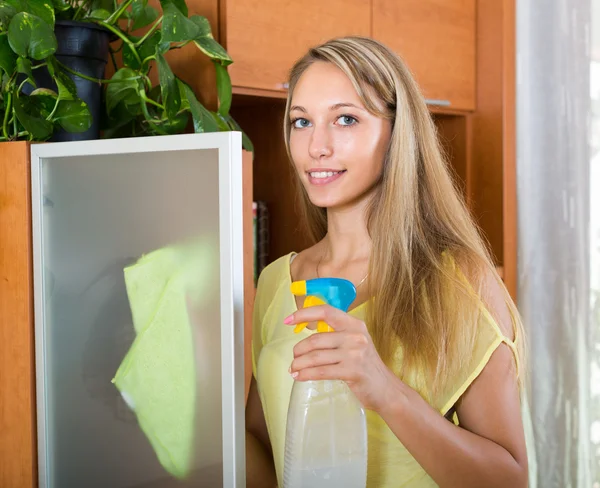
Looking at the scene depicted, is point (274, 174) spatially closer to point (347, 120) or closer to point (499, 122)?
point (499, 122)

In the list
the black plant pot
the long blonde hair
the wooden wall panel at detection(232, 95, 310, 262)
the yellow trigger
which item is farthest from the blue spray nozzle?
the wooden wall panel at detection(232, 95, 310, 262)

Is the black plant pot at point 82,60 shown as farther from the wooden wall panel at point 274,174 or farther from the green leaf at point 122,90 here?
the wooden wall panel at point 274,174

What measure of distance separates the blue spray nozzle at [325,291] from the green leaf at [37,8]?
0.78m

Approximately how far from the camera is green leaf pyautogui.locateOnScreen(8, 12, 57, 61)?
121cm

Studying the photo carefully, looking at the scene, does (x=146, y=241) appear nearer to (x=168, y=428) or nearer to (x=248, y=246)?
(x=168, y=428)

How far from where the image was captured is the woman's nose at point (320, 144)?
1.15 m

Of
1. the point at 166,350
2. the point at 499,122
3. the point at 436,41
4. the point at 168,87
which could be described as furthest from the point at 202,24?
the point at 499,122

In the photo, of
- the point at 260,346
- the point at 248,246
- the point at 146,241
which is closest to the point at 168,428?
the point at 146,241

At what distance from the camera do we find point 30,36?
122 cm

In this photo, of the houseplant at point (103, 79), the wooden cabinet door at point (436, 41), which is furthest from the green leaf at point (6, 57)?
the wooden cabinet door at point (436, 41)

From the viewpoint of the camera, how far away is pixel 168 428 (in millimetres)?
996

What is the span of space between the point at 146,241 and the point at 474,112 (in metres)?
1.57

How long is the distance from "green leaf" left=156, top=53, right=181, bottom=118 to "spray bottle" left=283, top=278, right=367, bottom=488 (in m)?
0.81

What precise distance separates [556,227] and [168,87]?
123 cm
